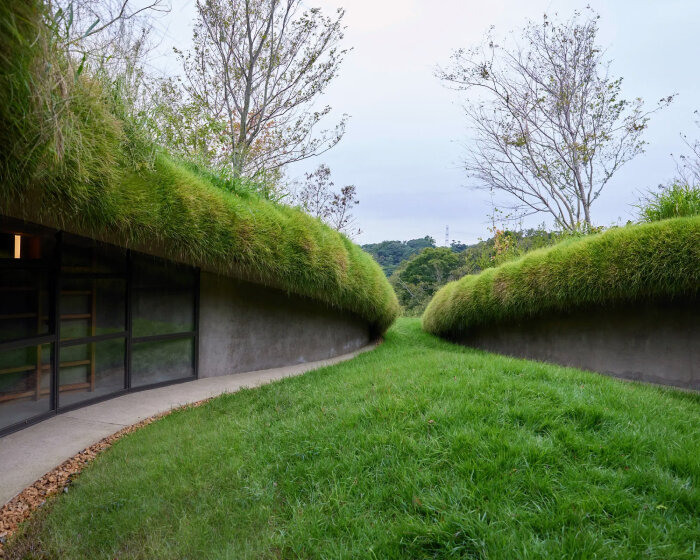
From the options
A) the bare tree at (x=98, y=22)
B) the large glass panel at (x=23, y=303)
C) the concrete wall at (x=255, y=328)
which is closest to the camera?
the bare tree at (x=98, y=22)

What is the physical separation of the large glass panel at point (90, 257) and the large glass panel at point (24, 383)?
0.91 meters

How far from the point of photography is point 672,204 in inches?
197

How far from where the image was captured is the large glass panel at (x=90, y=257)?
13.6 ft

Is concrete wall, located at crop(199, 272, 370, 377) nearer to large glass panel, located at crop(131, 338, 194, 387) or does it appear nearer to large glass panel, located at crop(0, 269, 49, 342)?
large glass panel, located at crop(131, 338, 194, 387)

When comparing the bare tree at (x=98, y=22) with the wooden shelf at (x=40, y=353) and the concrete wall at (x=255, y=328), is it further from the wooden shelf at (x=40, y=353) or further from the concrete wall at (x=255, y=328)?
the concrete wall at (x=255, y=328)

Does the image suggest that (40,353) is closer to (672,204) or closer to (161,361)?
(161,361)

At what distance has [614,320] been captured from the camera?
509cm

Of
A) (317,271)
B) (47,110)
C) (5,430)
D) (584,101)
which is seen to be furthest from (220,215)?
(584,101)

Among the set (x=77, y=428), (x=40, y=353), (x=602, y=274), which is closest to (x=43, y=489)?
(x=77, y=428)

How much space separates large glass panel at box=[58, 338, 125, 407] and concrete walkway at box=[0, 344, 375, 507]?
17cm

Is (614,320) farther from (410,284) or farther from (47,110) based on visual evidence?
(410,284)

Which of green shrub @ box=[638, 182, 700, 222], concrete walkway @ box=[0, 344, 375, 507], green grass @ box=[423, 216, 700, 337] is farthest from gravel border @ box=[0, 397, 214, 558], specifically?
green shrub @ box=[638, 182, 700, 222]

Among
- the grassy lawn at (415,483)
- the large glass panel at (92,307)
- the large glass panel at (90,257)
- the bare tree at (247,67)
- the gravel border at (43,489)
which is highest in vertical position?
the bare tree at (247,67)

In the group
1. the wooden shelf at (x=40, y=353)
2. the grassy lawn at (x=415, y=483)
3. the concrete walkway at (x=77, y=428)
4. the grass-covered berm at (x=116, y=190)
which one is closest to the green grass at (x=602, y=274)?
the grassy lawn at (x=415, y=483)
